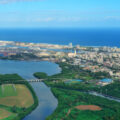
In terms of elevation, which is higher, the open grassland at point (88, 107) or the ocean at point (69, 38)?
the ocean at point (69, 38)

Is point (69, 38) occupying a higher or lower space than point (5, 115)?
higher

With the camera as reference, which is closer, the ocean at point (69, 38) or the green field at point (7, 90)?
the green field at point (7, 90)

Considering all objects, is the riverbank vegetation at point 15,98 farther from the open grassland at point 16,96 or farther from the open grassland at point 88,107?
the open grassland at point 88,107

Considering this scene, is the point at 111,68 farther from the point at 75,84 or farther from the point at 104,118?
the point at 104,118

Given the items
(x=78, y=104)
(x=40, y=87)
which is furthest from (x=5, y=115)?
(x=40, y=87)

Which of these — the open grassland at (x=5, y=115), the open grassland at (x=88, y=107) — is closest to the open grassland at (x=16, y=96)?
the open grassland at (x=5, y=115)

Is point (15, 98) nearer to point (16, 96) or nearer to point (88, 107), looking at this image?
point (16, 96)

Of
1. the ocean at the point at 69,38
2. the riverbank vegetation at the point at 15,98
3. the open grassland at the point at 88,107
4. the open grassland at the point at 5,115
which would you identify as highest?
the ocean at the point at 69,38

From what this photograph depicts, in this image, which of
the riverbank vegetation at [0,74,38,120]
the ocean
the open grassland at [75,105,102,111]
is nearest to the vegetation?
the open grassland at [75,105,102,111]

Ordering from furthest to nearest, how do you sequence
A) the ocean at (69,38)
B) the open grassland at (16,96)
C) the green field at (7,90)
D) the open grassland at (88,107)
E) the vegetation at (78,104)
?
the ocean at (69,38) < the green field at (7,90) < the open grassland at (16,96) < the open grassland at (88,107) < the vegetation at (78,104)
